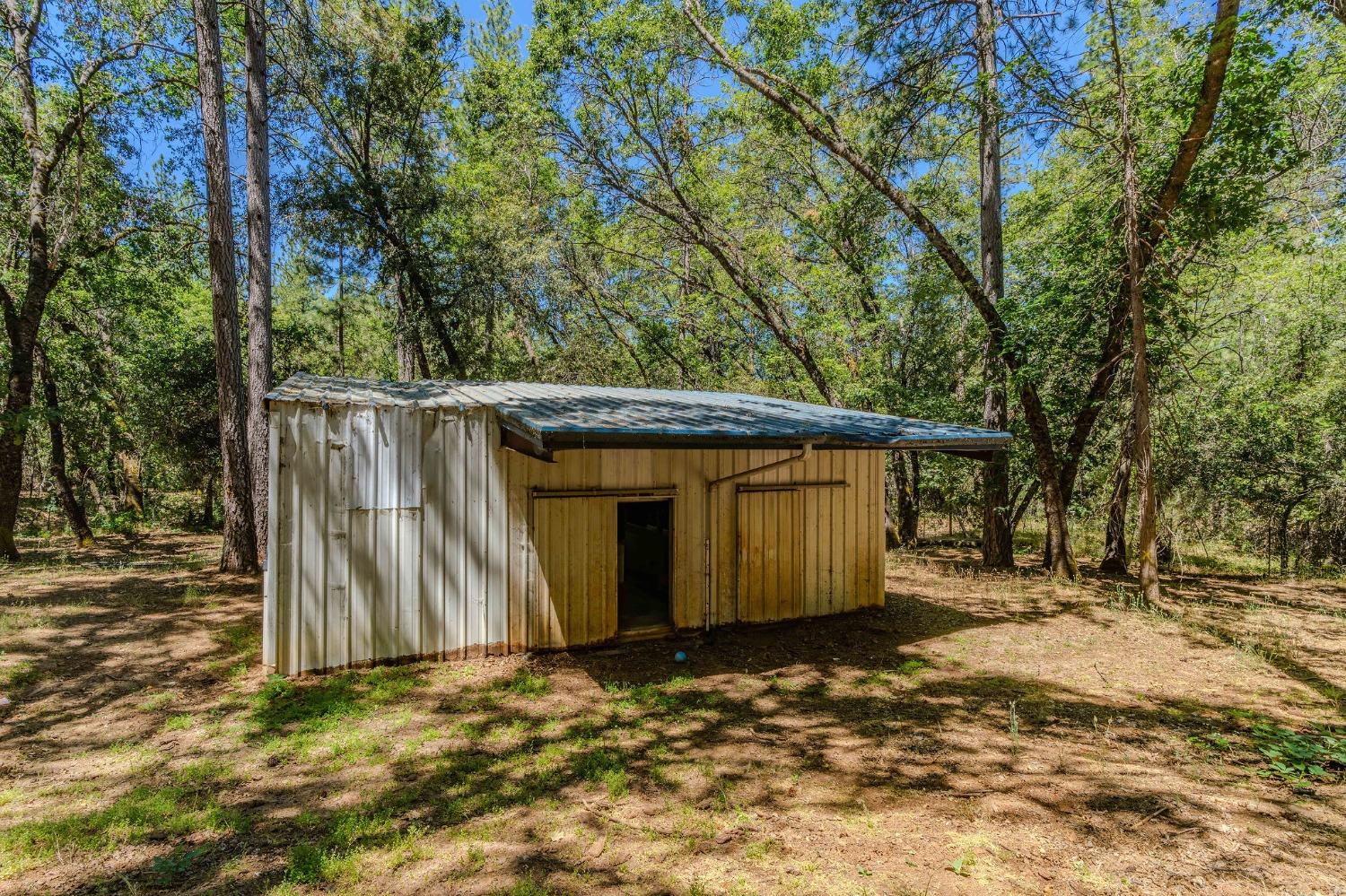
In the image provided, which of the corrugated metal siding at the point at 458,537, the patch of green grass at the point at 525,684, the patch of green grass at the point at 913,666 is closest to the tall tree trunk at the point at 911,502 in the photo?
the corrugated metal siding at the point at 458,537

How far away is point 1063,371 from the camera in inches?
350

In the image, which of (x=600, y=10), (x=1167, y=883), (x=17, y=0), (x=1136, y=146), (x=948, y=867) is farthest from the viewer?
(x=600, y=10)

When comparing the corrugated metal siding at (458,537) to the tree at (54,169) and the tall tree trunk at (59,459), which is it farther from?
the tall tree trunk at (59,459)

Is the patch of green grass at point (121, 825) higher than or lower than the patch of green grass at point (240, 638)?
higher

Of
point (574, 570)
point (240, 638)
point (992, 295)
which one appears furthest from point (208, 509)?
point (992, 295)

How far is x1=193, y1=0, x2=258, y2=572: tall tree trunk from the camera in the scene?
7750 millimetres

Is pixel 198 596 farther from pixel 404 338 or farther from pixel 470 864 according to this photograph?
pixel 404 338

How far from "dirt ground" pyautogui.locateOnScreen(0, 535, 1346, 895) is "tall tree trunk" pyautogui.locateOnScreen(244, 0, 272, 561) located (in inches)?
81.0

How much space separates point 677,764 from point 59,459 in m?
13.4

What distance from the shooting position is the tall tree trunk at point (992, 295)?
8.56 metres

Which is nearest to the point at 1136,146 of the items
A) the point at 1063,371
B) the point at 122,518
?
the point at 1063,371

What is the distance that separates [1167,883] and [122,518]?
60.1ft

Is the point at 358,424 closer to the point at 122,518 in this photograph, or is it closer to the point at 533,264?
the point at 533,264

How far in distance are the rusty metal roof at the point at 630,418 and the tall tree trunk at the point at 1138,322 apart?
2466mm
